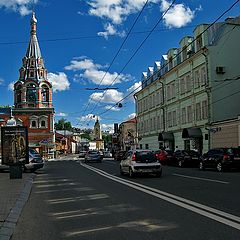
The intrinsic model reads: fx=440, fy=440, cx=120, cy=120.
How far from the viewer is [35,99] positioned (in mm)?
97000

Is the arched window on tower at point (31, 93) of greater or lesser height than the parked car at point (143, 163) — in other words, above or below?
above

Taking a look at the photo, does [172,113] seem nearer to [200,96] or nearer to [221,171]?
[200,96]

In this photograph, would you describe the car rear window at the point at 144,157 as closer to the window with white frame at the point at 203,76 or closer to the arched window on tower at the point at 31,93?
the window with white frame at the point at 203,76

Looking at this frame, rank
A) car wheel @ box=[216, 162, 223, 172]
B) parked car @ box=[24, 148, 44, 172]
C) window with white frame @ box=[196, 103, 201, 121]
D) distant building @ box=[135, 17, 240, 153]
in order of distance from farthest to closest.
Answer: window with white frame @ box=[196, 103, 201, 121]
distant building @ box=[135, 17, 240, 153]
parked car @ box=[24, 148, 44, 172]
car wheel @ box=[216, 162, 223, 172]

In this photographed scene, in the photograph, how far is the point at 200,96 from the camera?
4531cm

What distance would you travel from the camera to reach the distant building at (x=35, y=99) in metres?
94.4

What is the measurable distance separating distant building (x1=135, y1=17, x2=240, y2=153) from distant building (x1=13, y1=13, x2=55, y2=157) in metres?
44.9

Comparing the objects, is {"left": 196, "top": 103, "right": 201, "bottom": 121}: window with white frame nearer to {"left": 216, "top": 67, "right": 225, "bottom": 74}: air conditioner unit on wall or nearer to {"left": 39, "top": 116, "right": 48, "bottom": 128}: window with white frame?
{"left": 216, "top": 67, "right": 225, "bottom": 74}: air conditioner unit on wall

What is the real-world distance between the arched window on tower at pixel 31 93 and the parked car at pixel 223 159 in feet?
230

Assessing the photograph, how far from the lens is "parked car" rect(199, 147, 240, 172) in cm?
2775

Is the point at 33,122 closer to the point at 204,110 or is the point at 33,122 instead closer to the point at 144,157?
the point at 204,110

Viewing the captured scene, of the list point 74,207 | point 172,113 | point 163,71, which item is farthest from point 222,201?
point 163,71

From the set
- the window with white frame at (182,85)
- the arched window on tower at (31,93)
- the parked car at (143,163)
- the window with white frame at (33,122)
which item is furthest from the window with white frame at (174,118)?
the window with white frame at (33,122)

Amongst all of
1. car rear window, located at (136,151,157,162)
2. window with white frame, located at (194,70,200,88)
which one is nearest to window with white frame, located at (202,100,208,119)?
window with white frame, located at (194,70,200,88)
